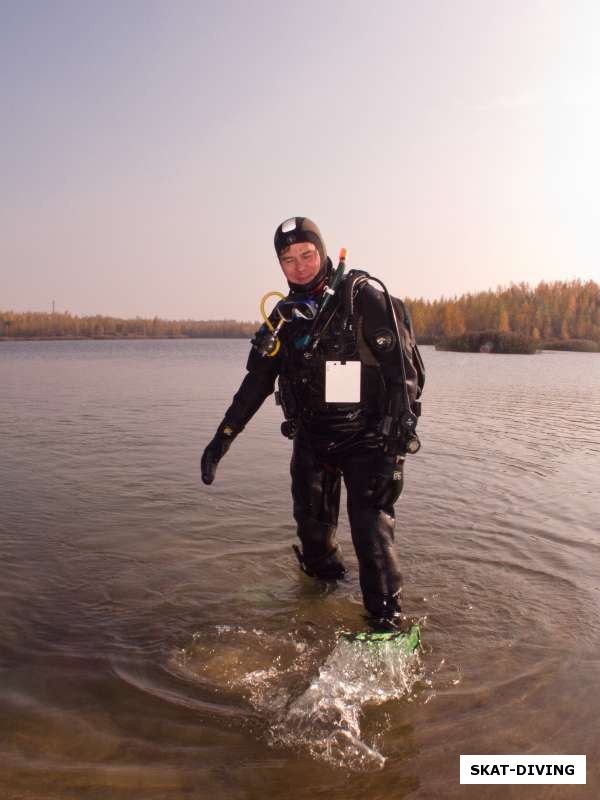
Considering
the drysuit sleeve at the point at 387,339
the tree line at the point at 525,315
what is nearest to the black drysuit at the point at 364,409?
the drysuit sleeve at the point at 387,339

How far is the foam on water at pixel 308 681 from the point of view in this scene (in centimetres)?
310

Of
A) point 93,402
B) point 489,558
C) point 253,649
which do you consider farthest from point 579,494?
point 93,402

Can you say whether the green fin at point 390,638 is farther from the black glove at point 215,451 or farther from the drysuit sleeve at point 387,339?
the black glove at point 215,451

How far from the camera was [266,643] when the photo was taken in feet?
13.6

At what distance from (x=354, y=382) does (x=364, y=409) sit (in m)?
0.19

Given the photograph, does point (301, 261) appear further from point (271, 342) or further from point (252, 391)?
point (252, 391)

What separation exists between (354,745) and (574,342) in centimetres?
9298

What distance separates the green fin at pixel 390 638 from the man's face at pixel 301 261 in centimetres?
227

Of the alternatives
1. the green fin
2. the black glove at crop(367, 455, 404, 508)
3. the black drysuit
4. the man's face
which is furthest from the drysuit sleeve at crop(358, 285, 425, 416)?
the green fin

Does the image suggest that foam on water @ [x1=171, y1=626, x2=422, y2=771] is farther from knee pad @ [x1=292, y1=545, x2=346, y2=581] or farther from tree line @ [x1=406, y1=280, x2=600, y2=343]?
tree line @ [x1=406, y1=280, x2=600, y2=343]

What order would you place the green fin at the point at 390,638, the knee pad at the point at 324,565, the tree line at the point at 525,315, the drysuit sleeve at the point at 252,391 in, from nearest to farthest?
1. the green fin at the point at 390,638
2. the drysuit sleeve at the point at 252,391
3. the knee pad at the point at 324,565
4. the tree line at the point at 525,315

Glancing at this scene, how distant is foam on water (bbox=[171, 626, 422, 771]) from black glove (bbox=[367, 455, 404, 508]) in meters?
0.88

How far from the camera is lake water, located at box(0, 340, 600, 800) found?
2936 mm

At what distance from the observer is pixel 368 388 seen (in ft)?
14.1
